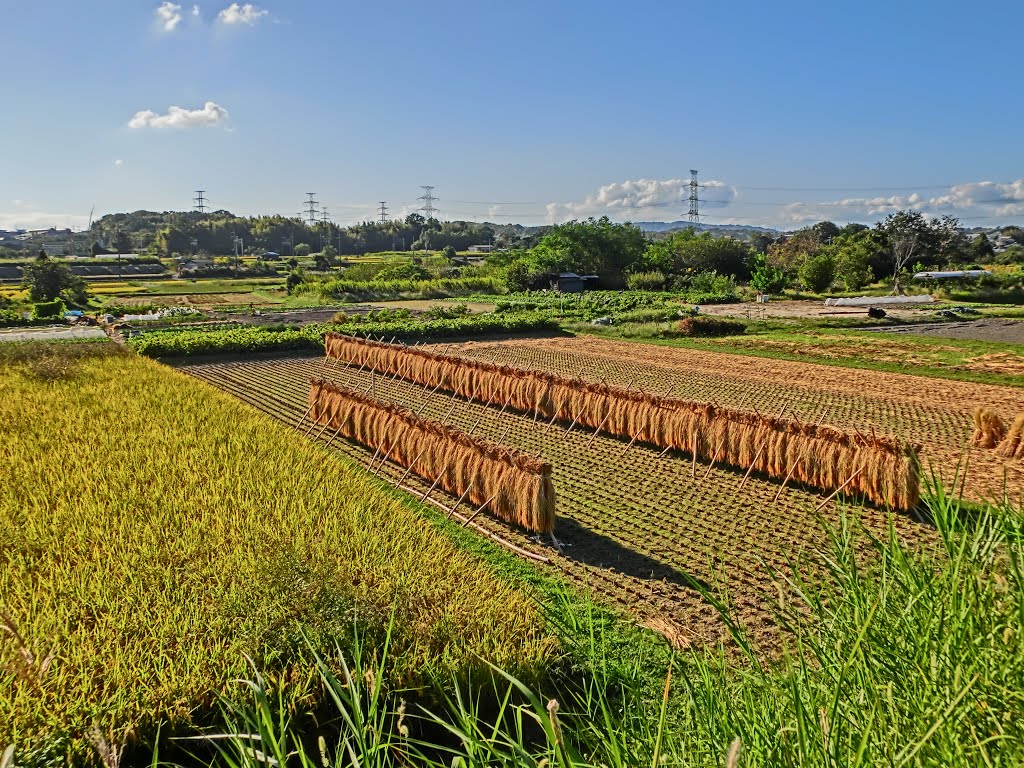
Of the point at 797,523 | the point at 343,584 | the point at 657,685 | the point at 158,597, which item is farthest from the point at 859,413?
the point at 158,597

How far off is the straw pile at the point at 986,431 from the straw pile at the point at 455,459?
11.4 metres

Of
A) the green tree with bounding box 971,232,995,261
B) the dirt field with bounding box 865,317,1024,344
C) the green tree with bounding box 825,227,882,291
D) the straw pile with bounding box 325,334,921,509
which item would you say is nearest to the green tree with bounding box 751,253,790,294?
the green tree with bounding box 825,227,882,291

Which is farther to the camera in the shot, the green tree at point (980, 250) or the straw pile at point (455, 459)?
the green tree at point (980, 250)

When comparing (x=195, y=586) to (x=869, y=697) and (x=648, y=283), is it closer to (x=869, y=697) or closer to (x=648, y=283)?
(x=869, y=697)

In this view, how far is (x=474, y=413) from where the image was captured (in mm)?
20531

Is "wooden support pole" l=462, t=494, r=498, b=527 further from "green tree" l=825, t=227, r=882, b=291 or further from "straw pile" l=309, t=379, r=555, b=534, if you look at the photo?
"green tree" l=825, t=227, r=882, b=291

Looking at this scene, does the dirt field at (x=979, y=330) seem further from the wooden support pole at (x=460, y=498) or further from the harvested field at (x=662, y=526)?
the wooden support pole at (x=460, y=498)

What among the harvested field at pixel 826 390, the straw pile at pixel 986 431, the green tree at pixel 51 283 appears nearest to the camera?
the harvested field at pixel 826 390

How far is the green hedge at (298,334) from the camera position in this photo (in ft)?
105

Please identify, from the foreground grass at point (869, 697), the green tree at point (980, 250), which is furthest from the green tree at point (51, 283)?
the green tree at point (980, 250)

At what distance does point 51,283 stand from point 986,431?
60.6 m

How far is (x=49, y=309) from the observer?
47.5 m

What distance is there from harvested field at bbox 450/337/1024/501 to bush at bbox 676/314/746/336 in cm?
549

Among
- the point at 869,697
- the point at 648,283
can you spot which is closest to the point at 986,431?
the point at 869,697
